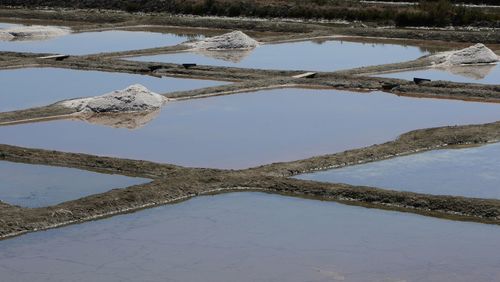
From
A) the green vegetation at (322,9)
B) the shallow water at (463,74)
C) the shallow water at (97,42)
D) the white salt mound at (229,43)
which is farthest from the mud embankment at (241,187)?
the green vegetation at (322,9)

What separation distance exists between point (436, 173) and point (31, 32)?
11.9 m

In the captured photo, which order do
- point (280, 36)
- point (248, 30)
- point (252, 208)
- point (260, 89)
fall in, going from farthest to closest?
point (248, 30) < point (280, 36) < point (260, 89) < point (252, 208)

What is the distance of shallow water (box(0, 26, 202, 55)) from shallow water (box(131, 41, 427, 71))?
1.44 m

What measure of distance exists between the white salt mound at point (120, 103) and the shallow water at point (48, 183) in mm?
2228

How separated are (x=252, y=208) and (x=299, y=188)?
52 cm

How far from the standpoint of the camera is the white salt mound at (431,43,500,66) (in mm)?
13367

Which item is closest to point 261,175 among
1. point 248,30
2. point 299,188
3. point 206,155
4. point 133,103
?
point 299,188

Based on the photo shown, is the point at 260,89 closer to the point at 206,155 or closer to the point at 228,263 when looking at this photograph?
the point at 206,155

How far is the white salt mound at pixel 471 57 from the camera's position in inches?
526

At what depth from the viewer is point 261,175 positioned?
25.0ft

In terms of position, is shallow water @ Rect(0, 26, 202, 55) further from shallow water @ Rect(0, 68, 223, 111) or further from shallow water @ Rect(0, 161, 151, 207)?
shallow water @ Rect(0, 161, 151, 207)

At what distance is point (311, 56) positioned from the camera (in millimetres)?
14648

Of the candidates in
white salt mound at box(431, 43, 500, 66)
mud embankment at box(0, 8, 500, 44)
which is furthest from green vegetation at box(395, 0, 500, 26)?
white salt mound at box(431, 43, 500, 66)

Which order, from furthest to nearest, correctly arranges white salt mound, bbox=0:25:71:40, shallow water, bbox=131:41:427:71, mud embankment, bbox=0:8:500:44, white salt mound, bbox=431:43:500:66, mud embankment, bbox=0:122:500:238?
white salt mound, bbox=0:25:71:40 < mud embankment, bbox=0:8:500:44 < shallow water, bbox=131:41:427:71 < white salt mound, bbox=431:43:500:66 < mud embankment, bbox=0:122:500:238
